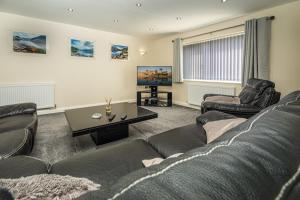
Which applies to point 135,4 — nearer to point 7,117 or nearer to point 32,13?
point 32,13

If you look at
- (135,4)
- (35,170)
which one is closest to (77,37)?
(135,4)

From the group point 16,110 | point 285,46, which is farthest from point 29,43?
point 285,46

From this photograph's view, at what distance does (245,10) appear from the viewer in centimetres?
357

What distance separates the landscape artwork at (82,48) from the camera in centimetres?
471

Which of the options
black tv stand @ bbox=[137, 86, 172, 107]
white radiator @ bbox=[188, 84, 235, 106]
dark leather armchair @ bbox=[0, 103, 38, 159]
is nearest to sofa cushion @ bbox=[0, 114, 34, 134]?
dark leather armchair @ bbox=[0, 103, 38, 159]

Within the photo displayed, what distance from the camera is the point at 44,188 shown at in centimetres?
57

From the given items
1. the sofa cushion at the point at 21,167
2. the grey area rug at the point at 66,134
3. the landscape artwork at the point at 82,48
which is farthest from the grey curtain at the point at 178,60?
the sofa cushion at the point at 21,167

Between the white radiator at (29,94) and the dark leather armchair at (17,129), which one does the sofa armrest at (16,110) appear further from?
the white radiator at (29,94)

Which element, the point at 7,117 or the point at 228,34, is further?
the point at 228,34

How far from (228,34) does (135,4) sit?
7.81 ft

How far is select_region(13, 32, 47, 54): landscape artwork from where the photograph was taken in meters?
3.93

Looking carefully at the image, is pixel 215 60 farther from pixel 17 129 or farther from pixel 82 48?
pixel 17 129

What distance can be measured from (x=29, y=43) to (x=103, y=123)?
10.4 ft

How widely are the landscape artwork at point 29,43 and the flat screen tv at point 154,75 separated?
2.66 meters
